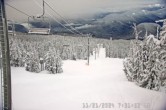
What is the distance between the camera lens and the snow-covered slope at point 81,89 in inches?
160

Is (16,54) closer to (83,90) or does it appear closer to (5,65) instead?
(5,65)

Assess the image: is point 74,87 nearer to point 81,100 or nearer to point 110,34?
point 81,100

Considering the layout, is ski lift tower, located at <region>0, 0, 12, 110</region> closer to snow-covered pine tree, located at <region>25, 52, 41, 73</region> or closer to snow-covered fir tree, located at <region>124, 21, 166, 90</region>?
snow-covered pine tree, located at <region>25, 52, 41, 73</region>

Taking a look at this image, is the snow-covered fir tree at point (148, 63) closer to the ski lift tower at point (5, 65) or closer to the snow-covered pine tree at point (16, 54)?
the snow-covered pine tree at point (16, 54)

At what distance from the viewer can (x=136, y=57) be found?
3.98 m

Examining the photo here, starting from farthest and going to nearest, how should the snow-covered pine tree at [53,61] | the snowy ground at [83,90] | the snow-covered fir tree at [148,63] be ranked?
1. the snow-covered pine tree at [53,61]
2. the snowy ground at [83,90]
3. the snow-covered fir tree at [148,63]

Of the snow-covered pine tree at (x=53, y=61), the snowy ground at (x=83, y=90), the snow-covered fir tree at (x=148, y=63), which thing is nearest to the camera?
the snow-covered fir tree at (x=148, y=63)

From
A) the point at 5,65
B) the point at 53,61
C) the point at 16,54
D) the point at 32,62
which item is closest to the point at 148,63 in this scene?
the point at 53,61

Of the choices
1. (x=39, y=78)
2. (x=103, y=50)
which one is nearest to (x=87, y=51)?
(x=103, y=50)

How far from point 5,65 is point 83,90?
140 centimetres

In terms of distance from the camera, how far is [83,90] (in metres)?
4.18

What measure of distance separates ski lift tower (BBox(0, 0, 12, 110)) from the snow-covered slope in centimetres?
13

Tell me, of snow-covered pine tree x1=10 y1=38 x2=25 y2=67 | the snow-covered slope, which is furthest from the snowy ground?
snow-covered pine tree x1=10 y1=38 x2=25 y2=67

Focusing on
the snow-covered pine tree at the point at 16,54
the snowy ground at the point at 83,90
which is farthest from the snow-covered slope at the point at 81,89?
the snow-covered pine tree at the point at 16,54
